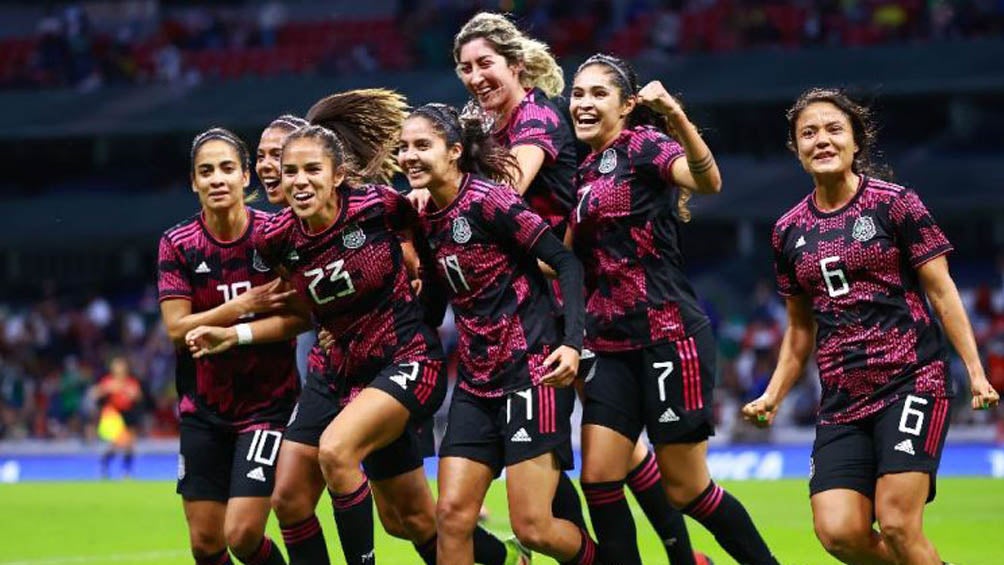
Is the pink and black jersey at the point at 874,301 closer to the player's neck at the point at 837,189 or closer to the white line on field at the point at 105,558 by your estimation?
the player's neck at the point at 837,189

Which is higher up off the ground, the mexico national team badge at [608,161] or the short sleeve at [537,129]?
the short sleeve at [537,129]

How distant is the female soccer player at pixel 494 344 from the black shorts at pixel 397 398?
14 cm

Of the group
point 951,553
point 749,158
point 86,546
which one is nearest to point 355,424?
point 951,553

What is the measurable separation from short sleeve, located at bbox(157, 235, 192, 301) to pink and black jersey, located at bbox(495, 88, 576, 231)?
155 centimetres

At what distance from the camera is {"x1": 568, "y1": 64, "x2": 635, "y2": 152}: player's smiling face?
739 centimetres

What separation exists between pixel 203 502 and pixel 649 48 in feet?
64.0

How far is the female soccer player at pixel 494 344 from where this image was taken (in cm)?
695

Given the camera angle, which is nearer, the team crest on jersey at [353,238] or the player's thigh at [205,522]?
the team crest on jersey at [353,238]

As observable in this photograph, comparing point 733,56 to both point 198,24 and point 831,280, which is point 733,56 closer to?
point 198,24

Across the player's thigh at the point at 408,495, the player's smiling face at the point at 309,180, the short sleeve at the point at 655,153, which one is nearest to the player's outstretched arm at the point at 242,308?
the player's smiling face at the point at 309,180

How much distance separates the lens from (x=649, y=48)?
26.2m

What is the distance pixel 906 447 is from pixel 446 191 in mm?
2143

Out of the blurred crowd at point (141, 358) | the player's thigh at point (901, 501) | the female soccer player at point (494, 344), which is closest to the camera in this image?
the player's thigh at point (901, 501)

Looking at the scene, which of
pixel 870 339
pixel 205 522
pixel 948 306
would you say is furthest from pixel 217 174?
pixel 948 306
